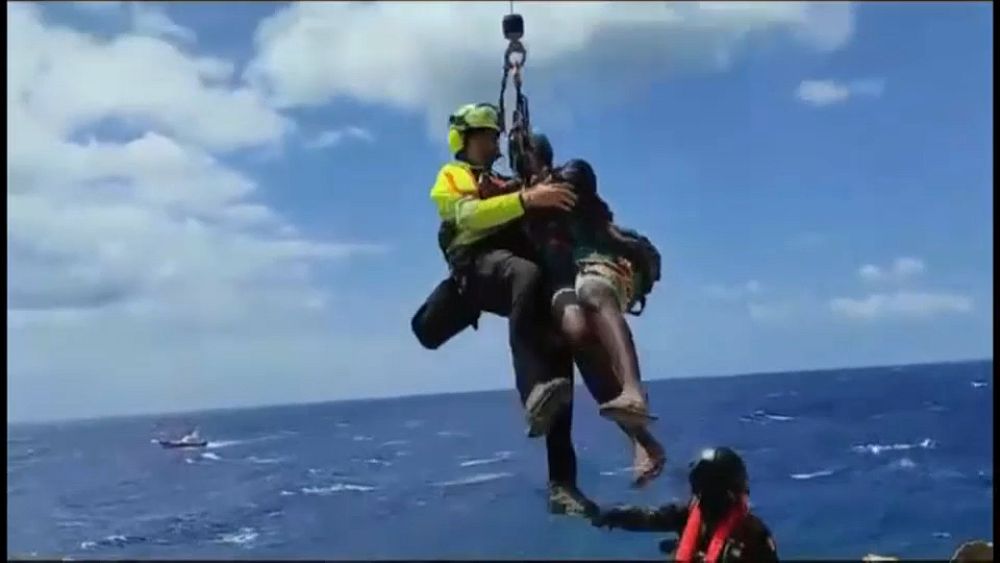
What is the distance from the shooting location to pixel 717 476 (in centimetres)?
652

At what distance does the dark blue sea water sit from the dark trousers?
0.80 meters

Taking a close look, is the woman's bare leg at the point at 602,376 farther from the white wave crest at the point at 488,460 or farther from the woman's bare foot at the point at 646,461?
the white wave crest at the point at 488,460

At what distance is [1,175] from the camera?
7.38 meters

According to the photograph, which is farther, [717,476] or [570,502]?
[570,502]

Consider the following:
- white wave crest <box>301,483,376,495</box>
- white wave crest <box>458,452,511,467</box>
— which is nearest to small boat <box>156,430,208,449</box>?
white wave crest <box>301,483,376,495</box>

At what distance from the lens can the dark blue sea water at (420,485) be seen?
32.1ft

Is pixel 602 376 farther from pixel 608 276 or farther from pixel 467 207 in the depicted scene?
pixel 467 207

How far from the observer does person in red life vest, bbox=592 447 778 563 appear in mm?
6430

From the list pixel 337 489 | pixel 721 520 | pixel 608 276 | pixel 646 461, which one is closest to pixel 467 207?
pixel 608 276

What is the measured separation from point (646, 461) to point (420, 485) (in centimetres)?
425

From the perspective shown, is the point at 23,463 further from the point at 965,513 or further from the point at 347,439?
the point at 965,513

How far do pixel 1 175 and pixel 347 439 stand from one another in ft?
19.0

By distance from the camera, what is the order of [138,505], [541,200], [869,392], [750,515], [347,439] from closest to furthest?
→ [750,515] < [541,200] < [138,505] < [347,439] < [869,392]

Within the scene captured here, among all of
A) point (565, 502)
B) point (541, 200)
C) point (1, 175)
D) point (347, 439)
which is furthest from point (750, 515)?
point (347, 439)
